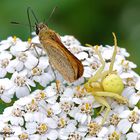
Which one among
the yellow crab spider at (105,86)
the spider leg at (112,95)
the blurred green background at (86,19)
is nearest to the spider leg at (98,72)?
the yellow crab spider at (105,86)

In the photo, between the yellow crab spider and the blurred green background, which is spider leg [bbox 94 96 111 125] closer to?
the yellow crab spider

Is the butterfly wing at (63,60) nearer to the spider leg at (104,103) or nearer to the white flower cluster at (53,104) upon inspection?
the white flower cluster at (53,104)

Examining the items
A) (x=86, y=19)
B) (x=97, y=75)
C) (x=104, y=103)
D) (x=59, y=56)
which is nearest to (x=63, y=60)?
(x=59, y=56)

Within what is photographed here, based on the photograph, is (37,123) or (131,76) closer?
(37,123)

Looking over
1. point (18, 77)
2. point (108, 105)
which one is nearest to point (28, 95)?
point (18, 77)

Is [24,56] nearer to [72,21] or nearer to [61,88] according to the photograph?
[61,88]

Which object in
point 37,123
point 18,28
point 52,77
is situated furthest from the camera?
point 18,28
